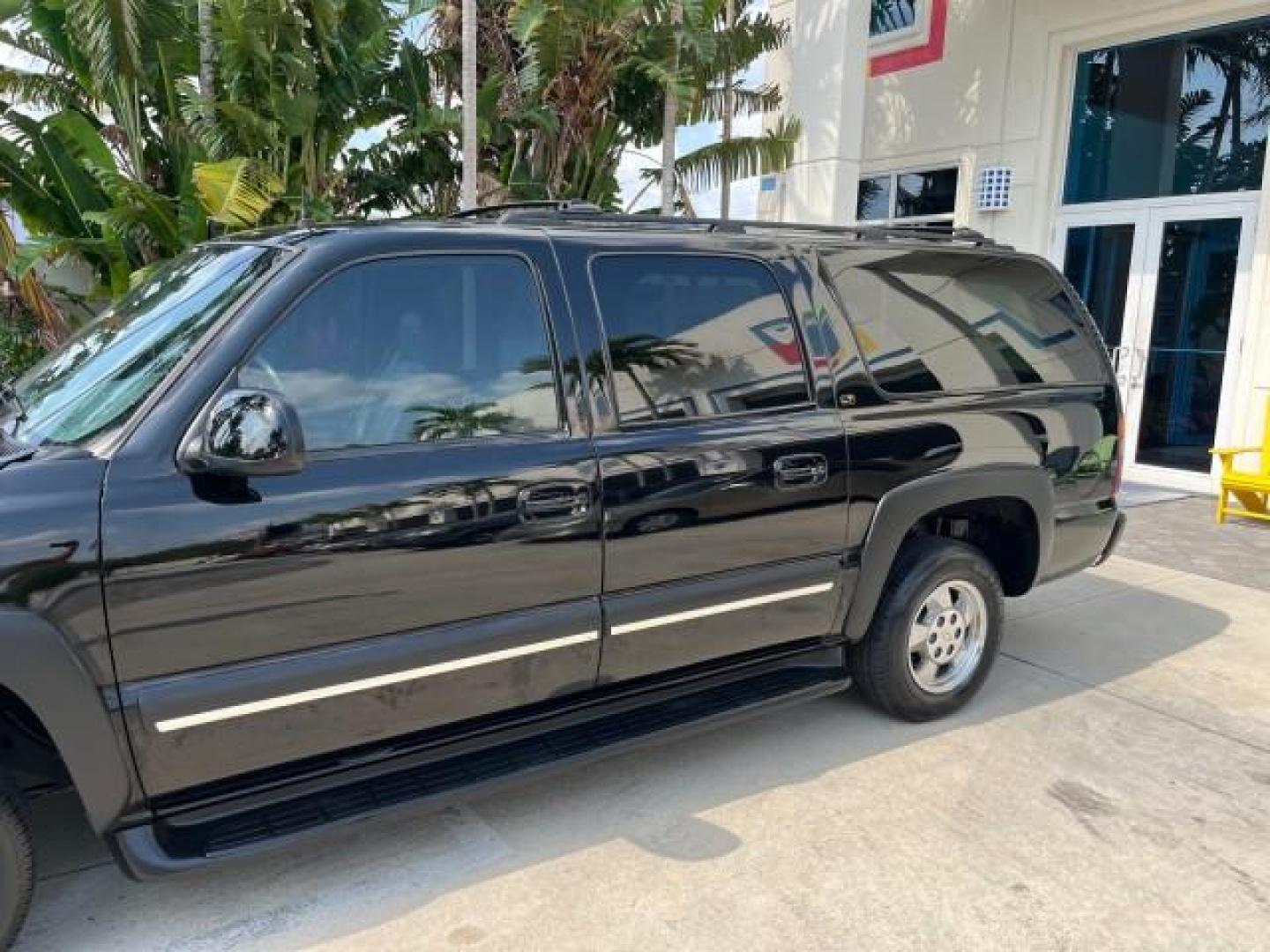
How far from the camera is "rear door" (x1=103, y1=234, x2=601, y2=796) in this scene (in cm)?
240

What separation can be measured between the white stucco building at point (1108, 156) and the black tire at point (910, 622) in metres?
5.90

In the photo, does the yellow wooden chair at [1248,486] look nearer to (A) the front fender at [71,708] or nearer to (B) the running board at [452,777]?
(B) the running board at [452,777]

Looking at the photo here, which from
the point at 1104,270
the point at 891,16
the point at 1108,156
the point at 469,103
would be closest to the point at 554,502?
the point at 469,103

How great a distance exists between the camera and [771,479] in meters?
3.36

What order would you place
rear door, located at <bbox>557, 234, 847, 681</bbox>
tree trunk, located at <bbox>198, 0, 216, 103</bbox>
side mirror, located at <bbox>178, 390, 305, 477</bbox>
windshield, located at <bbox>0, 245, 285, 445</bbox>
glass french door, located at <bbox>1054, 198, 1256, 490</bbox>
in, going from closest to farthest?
side mirror, located at <bbox>178, 390, 305, 477</bbox> < windshield, located at <bbox>0, 245, 285, 445</bbox> < rear door, located at <bbox>557, 234, 847, 681</bbox> < glass french door, located at <bbox>1054, 198, 1256, 490</bbox> < tree trunk, located at <bbox>198, 0, 216, 103</bbox>

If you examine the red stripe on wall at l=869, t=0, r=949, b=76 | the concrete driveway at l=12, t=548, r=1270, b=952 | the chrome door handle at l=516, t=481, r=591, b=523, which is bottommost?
the concrete driveway at l=12, t=548, r=1270, b=952

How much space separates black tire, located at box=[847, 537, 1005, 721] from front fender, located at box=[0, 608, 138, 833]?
2.64m

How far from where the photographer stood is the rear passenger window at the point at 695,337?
3.17 metres

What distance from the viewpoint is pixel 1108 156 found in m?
9.69

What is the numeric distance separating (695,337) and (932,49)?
9.37 m

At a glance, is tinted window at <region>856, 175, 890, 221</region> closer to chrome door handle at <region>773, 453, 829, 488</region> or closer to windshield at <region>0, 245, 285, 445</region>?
chrome door handle at <region>773, 453, 829, 488</region>

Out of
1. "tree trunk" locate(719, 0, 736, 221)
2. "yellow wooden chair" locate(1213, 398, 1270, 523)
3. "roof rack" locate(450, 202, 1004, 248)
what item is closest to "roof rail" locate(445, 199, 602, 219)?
"roof rack" locate(450, 202, 1004, 248)

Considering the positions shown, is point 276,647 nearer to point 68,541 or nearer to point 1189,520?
point 68,541

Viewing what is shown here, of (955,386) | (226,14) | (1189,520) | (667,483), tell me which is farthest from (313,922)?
(226,14)
